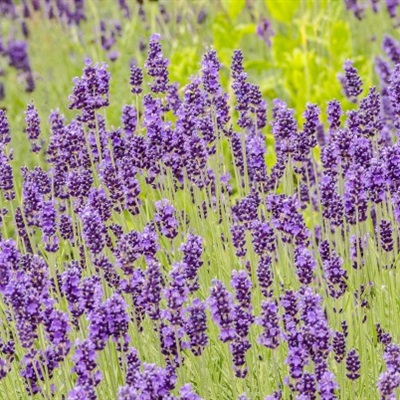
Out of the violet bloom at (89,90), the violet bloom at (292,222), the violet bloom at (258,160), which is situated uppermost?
the violet bloom at (89,90)

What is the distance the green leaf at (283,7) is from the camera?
6.59 meters

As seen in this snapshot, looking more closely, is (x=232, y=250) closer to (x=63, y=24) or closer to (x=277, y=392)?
(x=277, y=392)

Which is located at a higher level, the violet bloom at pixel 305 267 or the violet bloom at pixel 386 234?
the violet bloom at pixel 386 234

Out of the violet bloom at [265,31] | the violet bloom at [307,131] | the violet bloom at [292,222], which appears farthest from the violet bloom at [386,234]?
the violet bloom at [265,31]

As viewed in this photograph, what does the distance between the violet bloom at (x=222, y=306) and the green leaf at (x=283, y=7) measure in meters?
4.26

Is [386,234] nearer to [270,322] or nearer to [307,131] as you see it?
[307,131]

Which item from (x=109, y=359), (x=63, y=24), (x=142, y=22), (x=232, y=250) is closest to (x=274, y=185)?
(x=232, y=250)

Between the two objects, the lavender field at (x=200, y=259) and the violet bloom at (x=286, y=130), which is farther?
the violet bloom at (x=286, y=130)

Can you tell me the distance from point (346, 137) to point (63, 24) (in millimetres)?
6913

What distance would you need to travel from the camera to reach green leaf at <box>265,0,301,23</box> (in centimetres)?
659

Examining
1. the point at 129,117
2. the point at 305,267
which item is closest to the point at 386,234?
the point at 305,267

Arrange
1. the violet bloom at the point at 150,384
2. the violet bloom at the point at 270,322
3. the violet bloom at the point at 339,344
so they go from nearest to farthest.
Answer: the violet bloom at the point at 150,384 < the violet bloom at the point at 270,322 < the violet bloom at the point at 339,344

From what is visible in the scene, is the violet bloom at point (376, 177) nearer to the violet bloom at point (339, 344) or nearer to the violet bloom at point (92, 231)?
the violet bloom at point (339, 344)

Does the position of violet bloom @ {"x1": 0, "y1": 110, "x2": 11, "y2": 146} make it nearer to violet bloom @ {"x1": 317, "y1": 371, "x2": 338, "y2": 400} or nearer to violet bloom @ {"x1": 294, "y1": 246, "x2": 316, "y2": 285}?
violet bloom @ {"x1": 294, "y1": 246, "x2": 316, "y2": 285}
